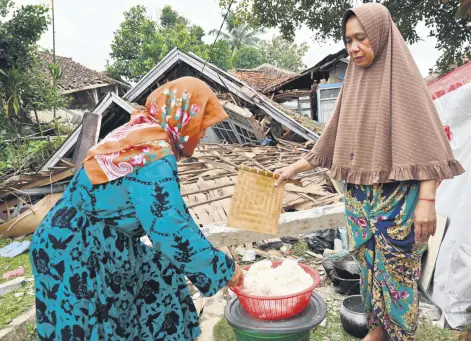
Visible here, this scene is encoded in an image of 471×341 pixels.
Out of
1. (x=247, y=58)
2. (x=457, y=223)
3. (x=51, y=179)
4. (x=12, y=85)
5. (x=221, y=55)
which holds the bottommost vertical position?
(x=51, y=179)

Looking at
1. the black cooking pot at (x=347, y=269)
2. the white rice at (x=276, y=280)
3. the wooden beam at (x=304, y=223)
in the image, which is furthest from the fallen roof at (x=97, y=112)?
the white rice at (x=276, y=280)

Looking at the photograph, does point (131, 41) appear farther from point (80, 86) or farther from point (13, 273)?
point (13, 273)

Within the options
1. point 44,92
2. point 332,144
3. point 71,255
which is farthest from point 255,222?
point 44,92

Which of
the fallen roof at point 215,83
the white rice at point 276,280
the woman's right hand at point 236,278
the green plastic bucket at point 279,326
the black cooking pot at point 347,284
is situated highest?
the fallen roof at point 215,83

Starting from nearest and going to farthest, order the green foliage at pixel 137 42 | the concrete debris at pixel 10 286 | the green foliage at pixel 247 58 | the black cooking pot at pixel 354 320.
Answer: the black cooking pot at pixel 354 320
the concrete debris at pixel 10 286
the green foliage at pixel 137 42
the green foliage at pixel 247 58

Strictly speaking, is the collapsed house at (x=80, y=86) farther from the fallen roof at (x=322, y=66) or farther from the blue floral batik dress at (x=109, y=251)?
the blue floral batik dress at (x=109, y=251)

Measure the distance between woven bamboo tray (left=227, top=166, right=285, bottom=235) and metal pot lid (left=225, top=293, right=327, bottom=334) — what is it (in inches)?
22.7

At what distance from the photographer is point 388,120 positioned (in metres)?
2.19

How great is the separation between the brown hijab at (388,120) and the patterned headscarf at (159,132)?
0.87 metres

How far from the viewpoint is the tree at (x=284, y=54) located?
42.4 m

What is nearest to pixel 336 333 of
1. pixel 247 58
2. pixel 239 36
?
pixel 247 58

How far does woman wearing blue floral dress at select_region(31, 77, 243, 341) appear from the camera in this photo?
1.72m

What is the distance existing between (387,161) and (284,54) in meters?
42.8

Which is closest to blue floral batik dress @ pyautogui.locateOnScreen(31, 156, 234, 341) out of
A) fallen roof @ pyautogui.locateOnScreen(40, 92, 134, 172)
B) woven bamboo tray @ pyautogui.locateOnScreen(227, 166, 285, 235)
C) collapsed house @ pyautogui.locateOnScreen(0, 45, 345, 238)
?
woven bamboo tray @ pyautogui.locateOnScreen(227, 166, 285, 235)
